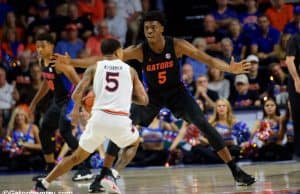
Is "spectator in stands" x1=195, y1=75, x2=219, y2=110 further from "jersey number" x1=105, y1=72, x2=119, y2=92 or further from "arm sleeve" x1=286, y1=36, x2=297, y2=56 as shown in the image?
"jersey number" x1=105, y1=72, x2=119, y2=92

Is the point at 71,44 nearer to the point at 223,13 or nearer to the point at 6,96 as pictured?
the point at 6,96

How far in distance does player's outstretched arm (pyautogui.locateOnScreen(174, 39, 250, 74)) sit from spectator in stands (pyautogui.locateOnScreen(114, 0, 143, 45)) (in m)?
6.33

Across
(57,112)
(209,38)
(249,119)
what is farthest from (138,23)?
(57,112)

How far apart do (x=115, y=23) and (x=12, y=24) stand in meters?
2.21

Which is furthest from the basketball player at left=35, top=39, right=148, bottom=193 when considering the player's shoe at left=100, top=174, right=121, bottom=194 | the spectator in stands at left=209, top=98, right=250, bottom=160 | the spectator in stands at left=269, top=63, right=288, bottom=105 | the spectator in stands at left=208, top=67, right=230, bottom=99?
the spectator in stands at left=208, top=67, right=230, bottom=99

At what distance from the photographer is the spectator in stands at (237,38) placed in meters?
13.8

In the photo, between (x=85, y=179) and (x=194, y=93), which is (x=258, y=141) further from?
(x=85, y=179)

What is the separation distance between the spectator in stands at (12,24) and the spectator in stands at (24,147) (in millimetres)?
2525

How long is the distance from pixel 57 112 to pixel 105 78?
2.64 m

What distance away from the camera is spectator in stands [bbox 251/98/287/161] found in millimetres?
11828

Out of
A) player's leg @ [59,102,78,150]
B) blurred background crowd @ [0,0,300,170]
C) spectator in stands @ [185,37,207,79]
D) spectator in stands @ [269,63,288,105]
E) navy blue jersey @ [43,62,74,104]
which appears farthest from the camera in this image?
spectator in stands @ [185,37,207,79]

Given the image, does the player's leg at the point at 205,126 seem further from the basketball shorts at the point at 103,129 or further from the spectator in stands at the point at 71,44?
the spectator in stands at the point at 71,44

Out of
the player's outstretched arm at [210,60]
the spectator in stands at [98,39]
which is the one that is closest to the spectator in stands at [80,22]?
the spectator in stands at [98,39]

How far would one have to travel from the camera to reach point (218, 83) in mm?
13086
